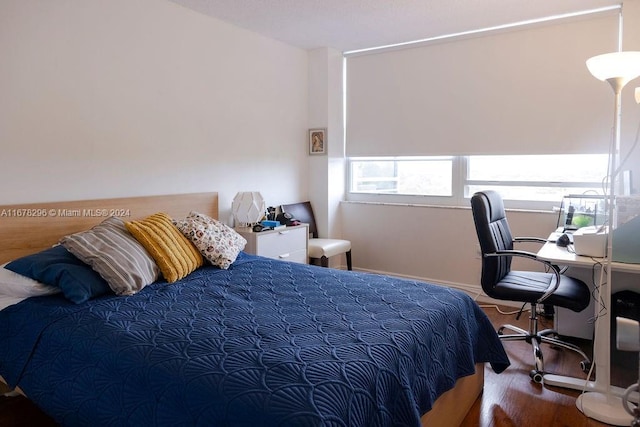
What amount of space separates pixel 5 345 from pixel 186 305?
804mm

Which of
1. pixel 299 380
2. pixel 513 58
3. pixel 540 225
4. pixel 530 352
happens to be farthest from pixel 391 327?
pixel 513 58

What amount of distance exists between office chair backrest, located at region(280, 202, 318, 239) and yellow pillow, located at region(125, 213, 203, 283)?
1.71m

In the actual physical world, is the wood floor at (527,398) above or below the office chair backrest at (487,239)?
below

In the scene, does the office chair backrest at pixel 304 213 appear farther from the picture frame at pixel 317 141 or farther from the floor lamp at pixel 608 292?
the floor lamp at pixel 608 292

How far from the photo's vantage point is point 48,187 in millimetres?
2744

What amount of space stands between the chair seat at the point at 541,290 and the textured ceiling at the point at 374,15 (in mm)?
1986

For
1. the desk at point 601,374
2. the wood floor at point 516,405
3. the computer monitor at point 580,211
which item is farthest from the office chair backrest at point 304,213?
the desk at point 601,374

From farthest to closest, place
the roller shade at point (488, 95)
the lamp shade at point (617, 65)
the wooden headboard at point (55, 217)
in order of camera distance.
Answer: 1. the roller shade at point (488, 95)
2. the wooden headboard at point (55, 217)
3. the lamp shade at point (617, 65)

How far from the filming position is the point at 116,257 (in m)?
2.38

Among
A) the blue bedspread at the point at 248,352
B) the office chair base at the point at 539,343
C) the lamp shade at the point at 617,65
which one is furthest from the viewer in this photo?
the office chair base at the point at 539,343

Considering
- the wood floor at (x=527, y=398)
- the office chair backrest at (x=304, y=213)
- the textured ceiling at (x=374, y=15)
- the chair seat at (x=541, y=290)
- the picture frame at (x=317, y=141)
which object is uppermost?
the textured ceiling at (x=374, y=15)

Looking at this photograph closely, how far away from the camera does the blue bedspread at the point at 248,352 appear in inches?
55.6

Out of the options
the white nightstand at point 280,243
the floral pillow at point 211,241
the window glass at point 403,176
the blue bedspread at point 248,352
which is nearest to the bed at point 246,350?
the blue bedspread at point 248,352

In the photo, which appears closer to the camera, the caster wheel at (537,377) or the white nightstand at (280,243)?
the caster wheel at (537,377)
